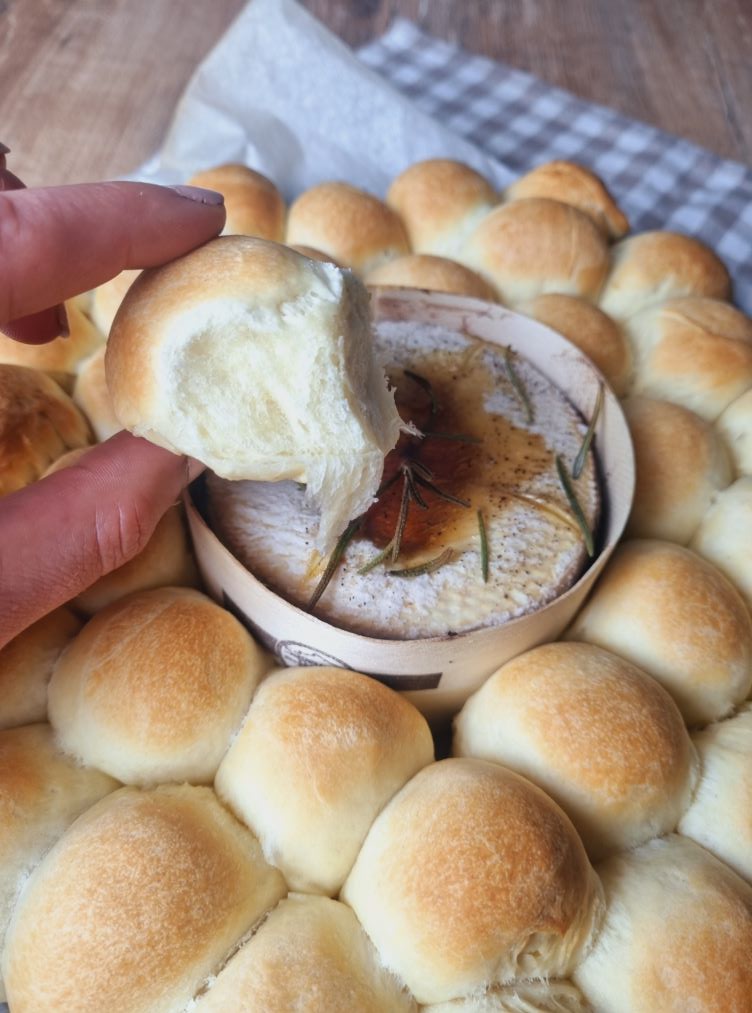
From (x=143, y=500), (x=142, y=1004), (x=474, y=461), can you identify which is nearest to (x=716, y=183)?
(x=474, y=461)

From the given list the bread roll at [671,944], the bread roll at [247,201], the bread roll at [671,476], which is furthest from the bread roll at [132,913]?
the bread roll at [247,201]

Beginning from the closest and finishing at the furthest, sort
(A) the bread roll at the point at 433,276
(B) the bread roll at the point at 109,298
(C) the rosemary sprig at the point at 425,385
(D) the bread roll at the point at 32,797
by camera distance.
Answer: (D) the bread roll at the point at 32,797 < (C) the rosemary sprig at the point at 425,385 < (B) the bread roll at the point at 109,298 < (A) the bread roll at the point at 433,276

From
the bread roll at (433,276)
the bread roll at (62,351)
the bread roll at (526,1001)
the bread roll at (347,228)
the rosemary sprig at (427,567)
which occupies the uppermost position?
the bread roll at (347,228)

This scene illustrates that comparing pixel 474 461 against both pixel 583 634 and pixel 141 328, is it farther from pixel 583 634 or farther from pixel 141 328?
pixel 141 328

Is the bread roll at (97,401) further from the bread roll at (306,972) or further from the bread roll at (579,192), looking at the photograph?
the bread roll at (579,192)

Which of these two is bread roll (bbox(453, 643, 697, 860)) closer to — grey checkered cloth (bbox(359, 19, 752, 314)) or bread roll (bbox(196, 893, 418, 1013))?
bread roll (bbox(196, 893, 418, 1013))
